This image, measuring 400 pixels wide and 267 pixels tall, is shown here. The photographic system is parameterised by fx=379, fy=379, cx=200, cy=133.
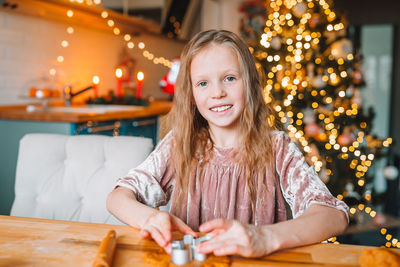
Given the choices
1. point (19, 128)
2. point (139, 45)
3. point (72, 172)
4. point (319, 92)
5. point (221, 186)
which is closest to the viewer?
point (221, 186)

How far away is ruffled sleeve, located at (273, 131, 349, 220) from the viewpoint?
0.98 meters

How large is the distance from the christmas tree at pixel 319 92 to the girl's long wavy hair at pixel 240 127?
5.27 ft

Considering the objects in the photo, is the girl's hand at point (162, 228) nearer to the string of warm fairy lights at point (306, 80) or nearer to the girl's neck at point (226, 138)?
the girl's neck at point (226, 138)

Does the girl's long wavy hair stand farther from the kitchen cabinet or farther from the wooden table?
the kitchen cabinet

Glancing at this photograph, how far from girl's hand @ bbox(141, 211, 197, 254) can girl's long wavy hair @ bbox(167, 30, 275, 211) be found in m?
0.35

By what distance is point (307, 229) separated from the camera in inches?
32.9

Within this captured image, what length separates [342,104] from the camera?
2.85 meters

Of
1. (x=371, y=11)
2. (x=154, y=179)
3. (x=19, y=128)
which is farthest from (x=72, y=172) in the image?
(x=371, y=11)

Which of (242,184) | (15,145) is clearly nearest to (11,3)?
(15,145)

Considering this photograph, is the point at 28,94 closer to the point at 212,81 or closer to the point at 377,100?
the point at 212,81

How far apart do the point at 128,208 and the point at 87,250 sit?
206mm

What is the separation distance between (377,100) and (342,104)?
101 inches

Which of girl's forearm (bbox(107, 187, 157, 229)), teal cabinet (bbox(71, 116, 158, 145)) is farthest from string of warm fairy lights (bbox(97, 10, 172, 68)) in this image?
girl's forearm (bbox(107, 187, 157, 229))

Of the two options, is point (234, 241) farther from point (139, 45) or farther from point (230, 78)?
point (139, 45)
